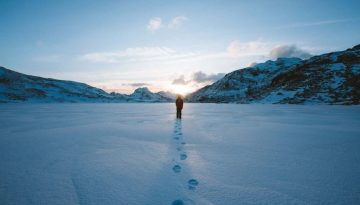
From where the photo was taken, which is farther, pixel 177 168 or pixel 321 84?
pixel 321 84

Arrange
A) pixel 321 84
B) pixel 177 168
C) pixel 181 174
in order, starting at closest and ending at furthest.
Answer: pixel 181 174 → pixel 177 168 → pixel 321 84

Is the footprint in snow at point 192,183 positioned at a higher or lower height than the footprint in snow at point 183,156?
higher

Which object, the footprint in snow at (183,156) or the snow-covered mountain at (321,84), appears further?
the snow-covered mountain at (321,84)

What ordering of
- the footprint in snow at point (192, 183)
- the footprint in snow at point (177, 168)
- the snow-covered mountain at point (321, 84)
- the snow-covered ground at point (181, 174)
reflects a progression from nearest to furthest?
the snow-covered ground at point (181, 174) < the footprint in snow at point (192, 183) < the footprint in snow at point (177, 168) < the snow-covered mountain at point (321, 84)

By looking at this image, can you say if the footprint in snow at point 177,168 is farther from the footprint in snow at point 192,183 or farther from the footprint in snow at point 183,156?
the footprint in snow at point 183,156

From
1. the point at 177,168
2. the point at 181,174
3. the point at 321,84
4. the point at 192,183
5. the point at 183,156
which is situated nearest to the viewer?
the point at 192,183

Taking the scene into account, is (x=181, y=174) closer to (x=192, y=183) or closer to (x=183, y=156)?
(x=192, y=183)

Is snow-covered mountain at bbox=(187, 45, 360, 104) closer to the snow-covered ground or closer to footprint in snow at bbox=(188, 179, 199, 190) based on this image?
the snow-covered ground

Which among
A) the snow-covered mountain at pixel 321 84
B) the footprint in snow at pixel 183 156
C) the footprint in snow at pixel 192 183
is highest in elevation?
the snow-covered mountain at pixel 321 84

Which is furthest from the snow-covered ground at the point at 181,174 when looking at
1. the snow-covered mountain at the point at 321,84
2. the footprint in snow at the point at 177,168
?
the snow-covered mountain at the point at 321,84

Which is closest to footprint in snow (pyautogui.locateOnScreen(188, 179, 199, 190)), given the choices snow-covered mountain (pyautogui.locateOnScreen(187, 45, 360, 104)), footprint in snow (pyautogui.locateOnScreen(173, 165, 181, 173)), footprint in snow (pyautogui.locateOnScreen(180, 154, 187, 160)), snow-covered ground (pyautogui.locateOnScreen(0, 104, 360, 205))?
snow-covered ground (pyautogui.locateOnScreen(0, 104, 360, 205))

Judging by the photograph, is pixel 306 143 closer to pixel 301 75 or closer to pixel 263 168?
pixel 263 168

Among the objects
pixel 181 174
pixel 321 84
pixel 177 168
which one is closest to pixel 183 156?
pixel 177 168

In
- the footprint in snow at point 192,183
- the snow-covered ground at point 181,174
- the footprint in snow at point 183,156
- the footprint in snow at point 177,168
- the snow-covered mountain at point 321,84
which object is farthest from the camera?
the snow-covered mountain at point 321,84
